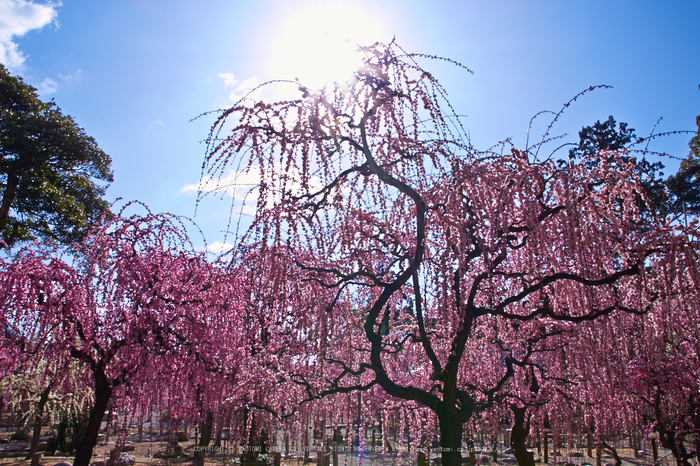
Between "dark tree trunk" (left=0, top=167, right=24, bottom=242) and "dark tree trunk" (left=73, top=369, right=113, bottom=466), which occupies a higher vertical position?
"dark tree trunk" (left=0, top=167, right=24, bottom=242)

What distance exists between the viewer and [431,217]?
16.8 ft

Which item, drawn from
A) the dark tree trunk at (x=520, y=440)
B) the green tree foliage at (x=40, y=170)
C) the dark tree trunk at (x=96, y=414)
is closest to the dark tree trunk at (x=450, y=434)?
the dark tree trunk at (x=520, y=440)

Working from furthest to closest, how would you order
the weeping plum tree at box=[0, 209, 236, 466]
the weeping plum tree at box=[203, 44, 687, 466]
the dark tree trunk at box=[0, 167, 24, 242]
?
the dark tree trunk at box=[0, 167, 24, 242], the weeping plum tree at box=[0, 209, 236, 466], the weeping plum tree at box=[203, 44, 687, 466]

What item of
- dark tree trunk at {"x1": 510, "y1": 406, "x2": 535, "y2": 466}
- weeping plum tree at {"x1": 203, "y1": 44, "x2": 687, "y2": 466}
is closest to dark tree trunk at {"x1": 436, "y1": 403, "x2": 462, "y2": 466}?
weeping plum tree at {"x1": 203, "y1": 44, "x2": 687, "y2": 466}

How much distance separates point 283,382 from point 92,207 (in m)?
14.5

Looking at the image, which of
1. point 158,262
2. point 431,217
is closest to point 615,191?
point 431,217

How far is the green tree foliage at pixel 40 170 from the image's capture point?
16.2 metres

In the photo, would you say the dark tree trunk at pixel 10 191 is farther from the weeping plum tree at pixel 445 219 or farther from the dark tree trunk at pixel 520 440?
the dark tree trunk at pixel 520 440

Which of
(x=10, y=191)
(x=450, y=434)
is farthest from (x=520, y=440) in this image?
(x=10, y=191)

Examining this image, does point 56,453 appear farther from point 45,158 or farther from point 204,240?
point 204,240

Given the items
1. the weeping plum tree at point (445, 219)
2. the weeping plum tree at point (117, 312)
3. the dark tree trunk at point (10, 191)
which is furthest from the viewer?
the dark tree trunk at point (10, 191)

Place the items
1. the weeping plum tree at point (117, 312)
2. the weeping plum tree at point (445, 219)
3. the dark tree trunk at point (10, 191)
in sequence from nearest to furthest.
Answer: the weeping plum tree at point (445, 219) < the weeping plum tree at point (117, 312) < the dark tree trunk at point (10, 191)

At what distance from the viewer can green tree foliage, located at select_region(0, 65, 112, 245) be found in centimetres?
1619

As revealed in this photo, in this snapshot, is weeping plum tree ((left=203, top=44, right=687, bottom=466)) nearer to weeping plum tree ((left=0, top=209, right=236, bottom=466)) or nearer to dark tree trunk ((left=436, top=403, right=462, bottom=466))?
→ dark tree trunk ((left=436, top=403, right=462, bottom=466))
